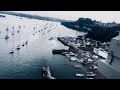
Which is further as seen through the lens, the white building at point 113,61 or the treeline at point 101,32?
the treeline at point 101,32

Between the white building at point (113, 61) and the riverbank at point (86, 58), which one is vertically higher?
the white building at point (113, 61)

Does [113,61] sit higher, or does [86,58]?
[113,61]

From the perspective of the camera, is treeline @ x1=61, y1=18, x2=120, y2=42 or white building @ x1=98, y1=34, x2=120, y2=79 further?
treeline @ x1=61, y1=18, x2=120, y2=42

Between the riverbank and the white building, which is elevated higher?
the white building

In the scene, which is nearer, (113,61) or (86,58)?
(113,61)

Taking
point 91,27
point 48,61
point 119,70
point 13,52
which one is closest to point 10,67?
point 48,61

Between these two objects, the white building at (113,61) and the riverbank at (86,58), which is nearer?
the white building at (113,61)

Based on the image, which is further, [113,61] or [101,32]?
[101,32]

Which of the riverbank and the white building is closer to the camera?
the white building
